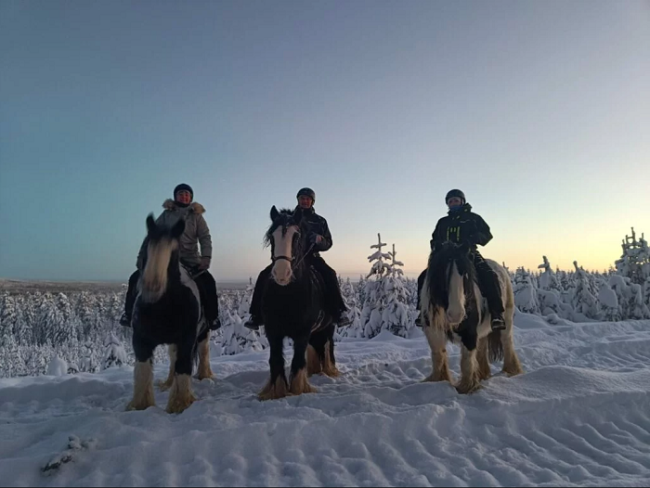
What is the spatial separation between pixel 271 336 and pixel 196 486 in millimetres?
2757

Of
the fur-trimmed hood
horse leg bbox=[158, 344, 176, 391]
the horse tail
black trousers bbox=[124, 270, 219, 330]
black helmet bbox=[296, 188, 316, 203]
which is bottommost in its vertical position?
horse leg bbox=[158, 344, 176, 391]

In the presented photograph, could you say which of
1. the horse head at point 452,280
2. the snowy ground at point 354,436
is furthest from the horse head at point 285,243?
the horse head at point 452,280

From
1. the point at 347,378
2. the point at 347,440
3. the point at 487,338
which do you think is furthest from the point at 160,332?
the point at 487,338

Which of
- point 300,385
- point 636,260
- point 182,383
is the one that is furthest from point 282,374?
point 636,260

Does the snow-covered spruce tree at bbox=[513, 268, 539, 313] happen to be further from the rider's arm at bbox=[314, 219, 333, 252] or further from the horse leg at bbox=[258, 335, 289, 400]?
the horse leg at bbox=[258, 335, 289, 400]

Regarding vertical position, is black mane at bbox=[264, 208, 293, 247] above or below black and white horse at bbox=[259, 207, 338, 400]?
above

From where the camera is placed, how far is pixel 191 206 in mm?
6109

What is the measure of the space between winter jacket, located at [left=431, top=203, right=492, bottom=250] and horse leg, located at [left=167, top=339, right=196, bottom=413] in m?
4.45

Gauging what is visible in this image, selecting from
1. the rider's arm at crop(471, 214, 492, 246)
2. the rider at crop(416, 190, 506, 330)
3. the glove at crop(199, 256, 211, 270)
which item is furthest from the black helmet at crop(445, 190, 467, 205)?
the glove at crop(199, 256, 211, 270)

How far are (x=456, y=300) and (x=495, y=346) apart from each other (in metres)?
2.70

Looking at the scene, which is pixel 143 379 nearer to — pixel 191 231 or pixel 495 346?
pixel 191 231

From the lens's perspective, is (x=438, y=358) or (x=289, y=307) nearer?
(x=289, y=307)

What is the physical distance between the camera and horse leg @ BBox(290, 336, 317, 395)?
5.70 m

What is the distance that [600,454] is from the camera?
3.73 meters
